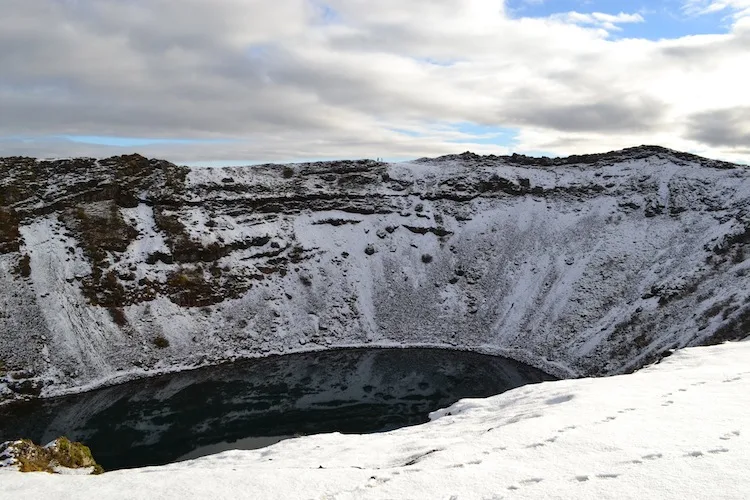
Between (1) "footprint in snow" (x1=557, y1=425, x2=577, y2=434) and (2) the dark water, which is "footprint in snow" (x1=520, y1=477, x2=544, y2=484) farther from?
(2) the dark water

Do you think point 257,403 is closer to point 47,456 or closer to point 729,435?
point 47,456

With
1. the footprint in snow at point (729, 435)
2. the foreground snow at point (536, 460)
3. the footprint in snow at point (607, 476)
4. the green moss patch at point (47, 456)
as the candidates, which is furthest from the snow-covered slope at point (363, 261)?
the footprint in snow at point (607, 476)

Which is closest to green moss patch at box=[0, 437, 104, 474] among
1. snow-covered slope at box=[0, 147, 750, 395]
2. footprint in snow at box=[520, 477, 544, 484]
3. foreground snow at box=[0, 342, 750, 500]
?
foreground snow at box=[0, 342, 750, 500]

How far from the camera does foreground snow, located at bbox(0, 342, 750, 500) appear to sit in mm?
9609

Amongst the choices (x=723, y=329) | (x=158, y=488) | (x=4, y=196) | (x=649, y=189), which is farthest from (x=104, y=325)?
(x=649, y=189)

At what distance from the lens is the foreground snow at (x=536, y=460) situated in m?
9.61

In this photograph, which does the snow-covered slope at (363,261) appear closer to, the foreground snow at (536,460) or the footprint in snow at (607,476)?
the foreground snow at (536,460)

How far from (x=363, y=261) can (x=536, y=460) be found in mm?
60948

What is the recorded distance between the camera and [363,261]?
72.1m

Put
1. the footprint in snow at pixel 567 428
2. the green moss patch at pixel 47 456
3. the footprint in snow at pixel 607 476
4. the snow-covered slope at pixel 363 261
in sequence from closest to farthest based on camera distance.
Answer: the footprint in snow at pixel 607 476
the footprint in snow at pixel 567 428
the green moss patch at pixel 47 456
the snow-covered slope at pixel 363 261

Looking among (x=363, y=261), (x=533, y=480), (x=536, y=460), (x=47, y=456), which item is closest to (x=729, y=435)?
(x=536, y=460)

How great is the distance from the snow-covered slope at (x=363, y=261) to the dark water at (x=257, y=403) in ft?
11.5

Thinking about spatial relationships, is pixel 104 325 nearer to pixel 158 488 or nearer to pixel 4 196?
pixel 4 196

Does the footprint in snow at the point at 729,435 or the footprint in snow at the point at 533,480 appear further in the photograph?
the footprint in snow at the point at 729,435
